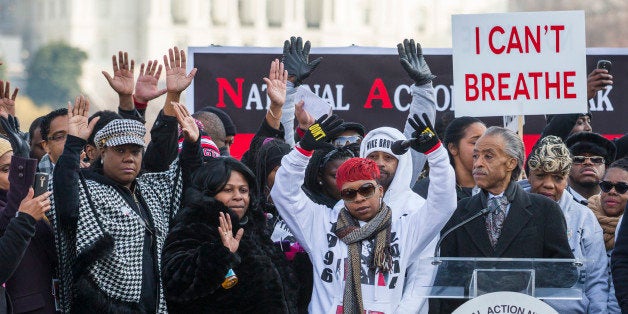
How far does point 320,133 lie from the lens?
6621mm

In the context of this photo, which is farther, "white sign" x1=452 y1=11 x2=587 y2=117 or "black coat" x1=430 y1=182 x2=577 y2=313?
"white sign" x1=452 y1=11 x2=587 y2=117

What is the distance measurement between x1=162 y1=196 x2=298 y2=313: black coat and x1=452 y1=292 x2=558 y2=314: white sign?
1.30 metres

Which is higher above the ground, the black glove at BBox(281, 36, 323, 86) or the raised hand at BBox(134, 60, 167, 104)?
the black glove at BBox(281, 36, 323, 86)

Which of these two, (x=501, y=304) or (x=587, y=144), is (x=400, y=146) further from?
(x=587, y=144)

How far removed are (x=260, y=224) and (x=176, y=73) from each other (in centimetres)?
97

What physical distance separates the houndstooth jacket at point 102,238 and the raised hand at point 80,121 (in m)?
0.04

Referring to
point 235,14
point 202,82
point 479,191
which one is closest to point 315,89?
point 202,82

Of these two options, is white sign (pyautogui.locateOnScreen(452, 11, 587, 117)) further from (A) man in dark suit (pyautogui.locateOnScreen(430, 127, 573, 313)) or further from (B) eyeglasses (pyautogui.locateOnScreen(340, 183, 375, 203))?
(B) eyeglasses (pyautogui.locateOnScreen(340, 183, 375, 203))

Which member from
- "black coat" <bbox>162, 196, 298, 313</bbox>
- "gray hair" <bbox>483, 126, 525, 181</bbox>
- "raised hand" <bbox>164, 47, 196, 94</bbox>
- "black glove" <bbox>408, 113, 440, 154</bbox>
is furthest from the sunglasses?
"raised hand" <bbox>164, 47, 196, 94</bbox>

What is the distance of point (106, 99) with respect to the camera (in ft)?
139

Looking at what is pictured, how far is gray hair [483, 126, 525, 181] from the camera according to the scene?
6.73 m

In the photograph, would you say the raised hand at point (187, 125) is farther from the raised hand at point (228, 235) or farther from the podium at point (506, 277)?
the podium at point (506, 277)

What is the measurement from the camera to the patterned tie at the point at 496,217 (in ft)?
21.7

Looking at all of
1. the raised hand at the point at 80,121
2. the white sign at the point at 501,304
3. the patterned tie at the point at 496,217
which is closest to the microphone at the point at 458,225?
the patterned tie at the point at 496,217
